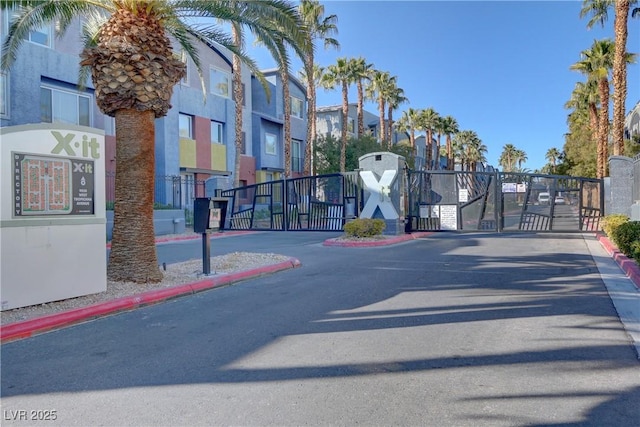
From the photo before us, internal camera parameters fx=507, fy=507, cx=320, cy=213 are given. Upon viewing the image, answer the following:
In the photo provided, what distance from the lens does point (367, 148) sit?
123 ft

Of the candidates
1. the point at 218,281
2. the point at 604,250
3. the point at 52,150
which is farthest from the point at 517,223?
the point at 52,150

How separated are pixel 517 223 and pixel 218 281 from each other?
48.1ft

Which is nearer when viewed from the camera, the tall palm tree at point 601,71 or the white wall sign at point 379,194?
the white wall sign at point 379,194

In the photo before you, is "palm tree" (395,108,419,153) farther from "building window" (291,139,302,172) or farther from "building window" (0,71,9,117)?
"building window" (0,71,9,117)

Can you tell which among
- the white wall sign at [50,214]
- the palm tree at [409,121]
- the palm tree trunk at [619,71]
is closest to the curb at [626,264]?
the white wall sign at [50,214]

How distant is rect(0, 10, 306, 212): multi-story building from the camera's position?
767 inches

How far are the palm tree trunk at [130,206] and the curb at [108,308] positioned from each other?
69 centimetres

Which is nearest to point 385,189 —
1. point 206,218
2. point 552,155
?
point 206,218

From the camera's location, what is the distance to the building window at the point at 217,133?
30.0 metres

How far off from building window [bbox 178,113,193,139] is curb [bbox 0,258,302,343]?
62.6ft

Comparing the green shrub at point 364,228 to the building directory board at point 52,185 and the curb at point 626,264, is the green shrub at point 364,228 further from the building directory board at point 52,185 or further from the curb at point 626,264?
the building directory board at point 52,185

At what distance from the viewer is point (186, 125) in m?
27.9

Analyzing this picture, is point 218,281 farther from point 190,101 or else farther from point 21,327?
point 190,101

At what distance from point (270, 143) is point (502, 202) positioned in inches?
776
